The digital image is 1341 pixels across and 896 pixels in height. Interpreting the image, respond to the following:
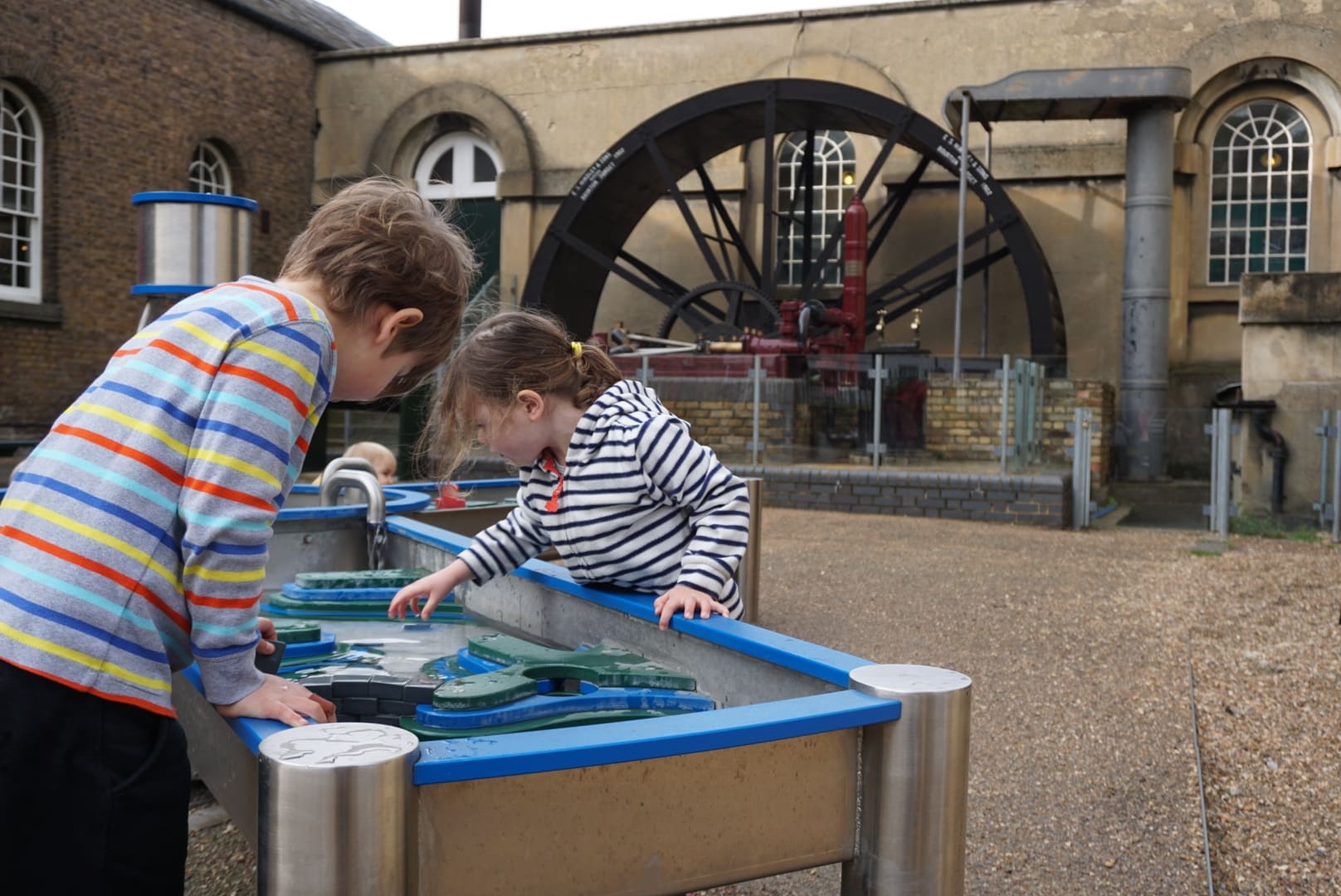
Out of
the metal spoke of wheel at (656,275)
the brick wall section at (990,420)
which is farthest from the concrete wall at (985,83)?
the brick wall section at (990,420)

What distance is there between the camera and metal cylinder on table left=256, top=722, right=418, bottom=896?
3.63 feet

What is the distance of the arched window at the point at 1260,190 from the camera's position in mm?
15008

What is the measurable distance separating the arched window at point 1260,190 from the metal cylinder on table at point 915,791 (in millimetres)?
15400

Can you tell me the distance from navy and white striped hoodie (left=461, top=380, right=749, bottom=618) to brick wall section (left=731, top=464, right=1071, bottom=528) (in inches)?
298

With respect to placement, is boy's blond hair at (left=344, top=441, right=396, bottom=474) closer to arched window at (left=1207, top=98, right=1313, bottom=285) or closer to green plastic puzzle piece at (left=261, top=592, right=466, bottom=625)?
green plastic puzzle piece at (left=261, top=592, right=466, bottom=625)

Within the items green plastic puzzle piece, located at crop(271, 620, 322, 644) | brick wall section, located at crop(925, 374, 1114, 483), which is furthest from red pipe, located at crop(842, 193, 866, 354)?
green plastic puzzle piece, located at crop(271, 620, 322, 644)

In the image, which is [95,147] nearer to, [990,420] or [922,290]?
[922,290]

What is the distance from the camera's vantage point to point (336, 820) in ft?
3.63

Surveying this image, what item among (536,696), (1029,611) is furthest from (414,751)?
(1029,611)

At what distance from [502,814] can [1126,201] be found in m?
14.3

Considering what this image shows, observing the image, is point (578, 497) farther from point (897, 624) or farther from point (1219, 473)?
point (1219, 473)

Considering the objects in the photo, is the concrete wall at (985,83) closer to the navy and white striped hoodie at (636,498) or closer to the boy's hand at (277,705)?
the navy and white striped hoodie at (636,498)

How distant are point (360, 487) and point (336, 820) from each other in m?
2.91

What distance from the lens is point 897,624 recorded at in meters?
5.81
